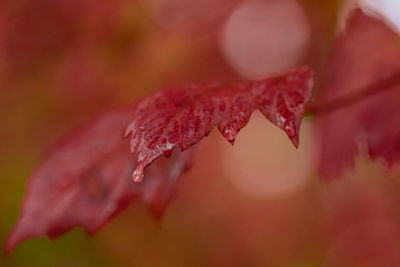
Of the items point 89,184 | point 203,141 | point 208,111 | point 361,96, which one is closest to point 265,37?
point 203,141

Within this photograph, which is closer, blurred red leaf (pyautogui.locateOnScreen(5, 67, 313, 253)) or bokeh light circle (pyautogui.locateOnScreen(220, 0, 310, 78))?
blurred red leaf (pyautogui.locateOnScreen(5, 67, 313, 253))

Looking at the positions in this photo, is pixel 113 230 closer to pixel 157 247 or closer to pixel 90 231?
pixel 157 247

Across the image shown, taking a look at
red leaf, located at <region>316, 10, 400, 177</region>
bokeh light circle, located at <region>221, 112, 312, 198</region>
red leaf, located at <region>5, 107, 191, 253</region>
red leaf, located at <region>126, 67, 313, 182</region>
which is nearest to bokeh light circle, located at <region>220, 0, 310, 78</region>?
bokeh light circle, located at <region>221, 112, 312, 198</region>

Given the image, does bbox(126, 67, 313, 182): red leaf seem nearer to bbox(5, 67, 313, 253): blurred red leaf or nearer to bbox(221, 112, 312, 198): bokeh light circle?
bbox(5, 67, 313, 253): blurred red leaf

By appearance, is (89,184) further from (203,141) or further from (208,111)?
(203,141)

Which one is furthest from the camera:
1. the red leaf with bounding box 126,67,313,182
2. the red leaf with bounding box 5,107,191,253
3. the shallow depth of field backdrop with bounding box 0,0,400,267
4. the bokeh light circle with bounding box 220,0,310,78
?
the bokeh light circle with bounding box 220,0,310,78

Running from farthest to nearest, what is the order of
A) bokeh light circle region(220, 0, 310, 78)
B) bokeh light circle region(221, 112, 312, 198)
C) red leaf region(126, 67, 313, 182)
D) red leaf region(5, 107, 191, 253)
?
bokeh light circle region(221, 112, 312, 198) < bokeh light circle region(220, 0, 310, 78) < red leaf region(5, 107, 191, 253) < red leaf region(126, 67, 313, 182)

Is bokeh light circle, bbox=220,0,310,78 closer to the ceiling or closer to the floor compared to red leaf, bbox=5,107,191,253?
closer to the floor
